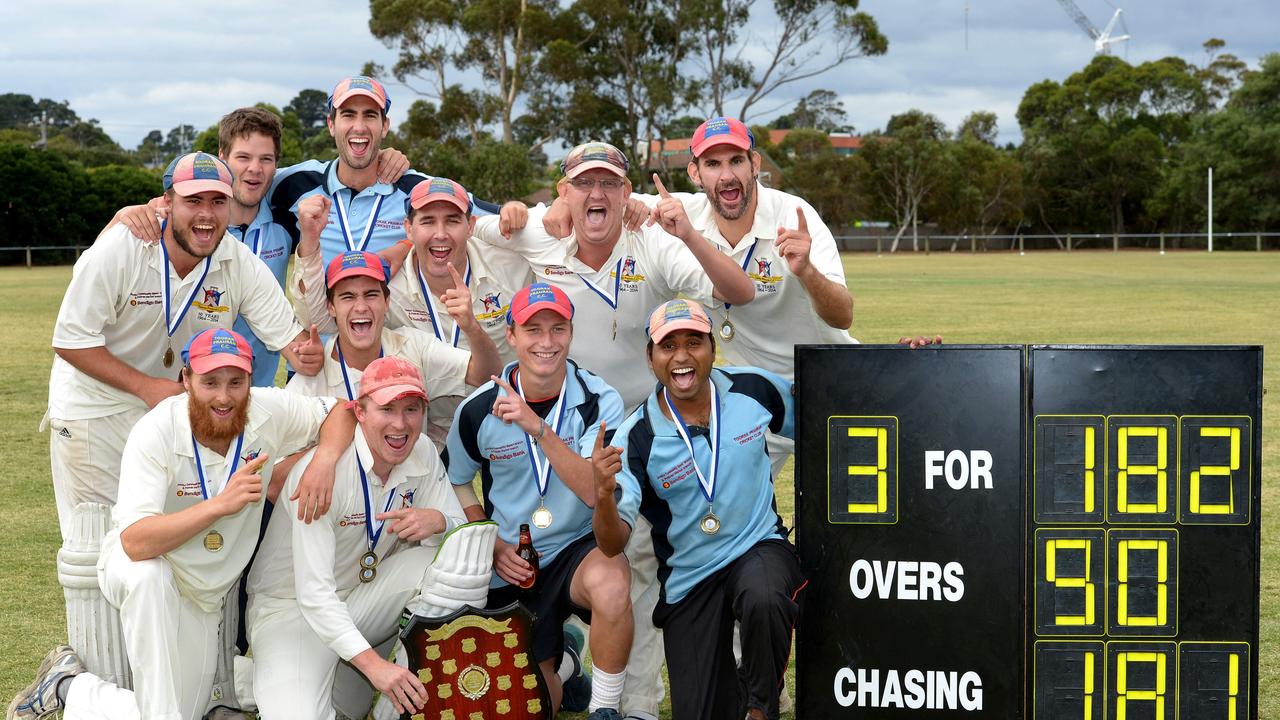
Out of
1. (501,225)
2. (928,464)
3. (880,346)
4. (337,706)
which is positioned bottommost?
(337,706)

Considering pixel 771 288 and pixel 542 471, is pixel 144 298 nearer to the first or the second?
pixel 542 471

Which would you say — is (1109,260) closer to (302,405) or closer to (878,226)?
(878,226)

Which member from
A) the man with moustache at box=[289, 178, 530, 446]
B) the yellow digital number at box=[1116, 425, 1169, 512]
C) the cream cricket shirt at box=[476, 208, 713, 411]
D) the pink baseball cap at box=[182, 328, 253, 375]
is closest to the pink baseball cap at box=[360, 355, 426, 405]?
the pink baseball cap at box=[182, 328, 253, 375]

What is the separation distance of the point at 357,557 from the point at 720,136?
231cm

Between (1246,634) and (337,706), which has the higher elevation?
(1246,634)

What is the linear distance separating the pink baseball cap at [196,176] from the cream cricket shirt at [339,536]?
46.3 inches

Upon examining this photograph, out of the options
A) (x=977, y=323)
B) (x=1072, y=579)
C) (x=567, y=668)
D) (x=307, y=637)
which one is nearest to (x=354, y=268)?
(x=307, y=637)

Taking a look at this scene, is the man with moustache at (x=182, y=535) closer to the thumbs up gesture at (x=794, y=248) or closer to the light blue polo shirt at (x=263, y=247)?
the light blue polo shirt at (x=263, y=247)

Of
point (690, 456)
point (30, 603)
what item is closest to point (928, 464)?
point (690, 456)

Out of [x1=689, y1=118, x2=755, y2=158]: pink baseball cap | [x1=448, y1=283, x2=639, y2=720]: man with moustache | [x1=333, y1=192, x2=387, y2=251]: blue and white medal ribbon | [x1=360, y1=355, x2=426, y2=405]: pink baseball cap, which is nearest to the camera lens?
[x1=360, y1=355, x2=426, y2=405]: pink baseball cap

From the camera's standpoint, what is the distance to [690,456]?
4480 millimetres

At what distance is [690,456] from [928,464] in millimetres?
834

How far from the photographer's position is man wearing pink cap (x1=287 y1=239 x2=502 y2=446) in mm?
4969

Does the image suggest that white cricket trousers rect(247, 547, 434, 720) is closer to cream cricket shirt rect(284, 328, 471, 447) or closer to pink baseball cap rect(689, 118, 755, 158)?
cream cricket shirt rect(284, 328, 471, 447)
